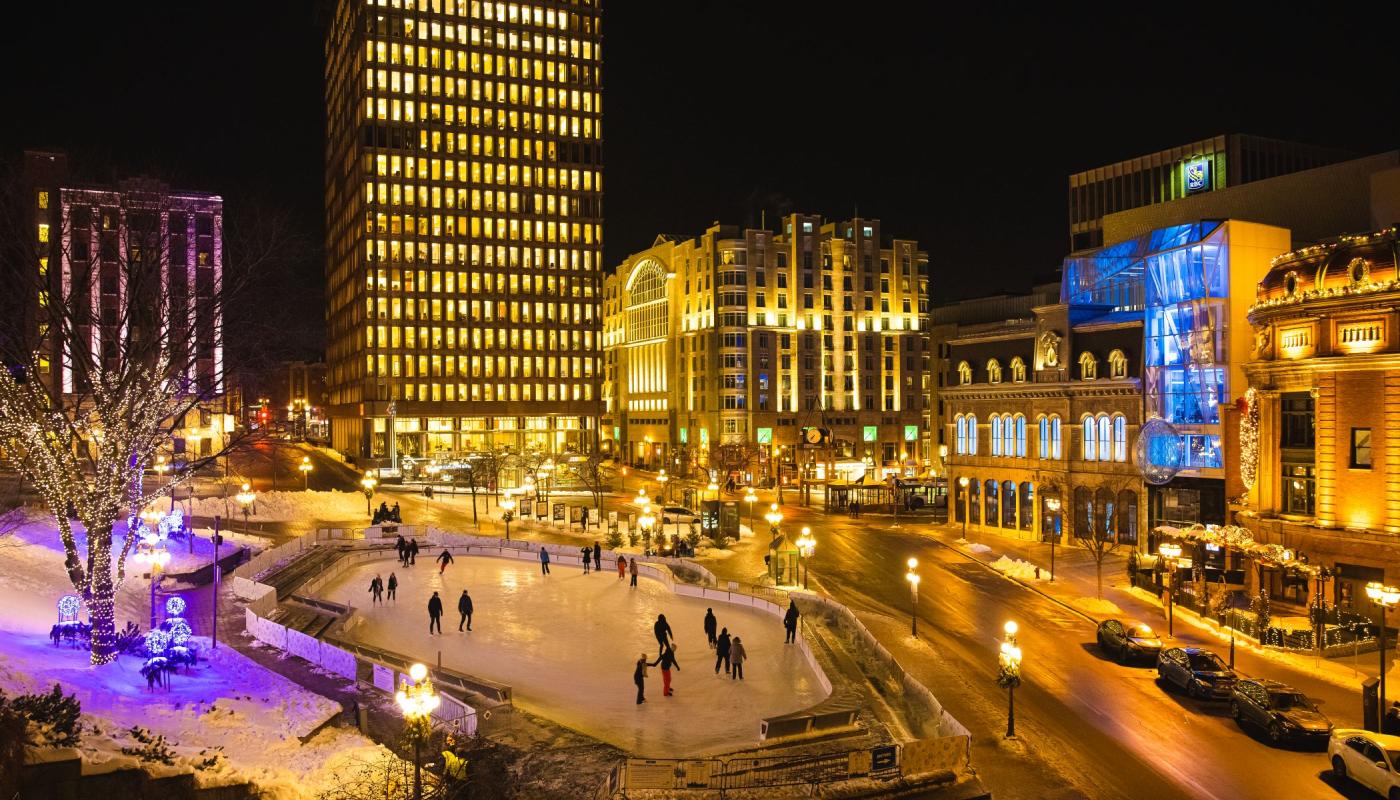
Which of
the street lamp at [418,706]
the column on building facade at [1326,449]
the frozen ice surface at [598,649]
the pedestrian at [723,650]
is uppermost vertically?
the column on building facade at [1326,449]

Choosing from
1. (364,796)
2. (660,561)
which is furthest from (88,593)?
(660,561)

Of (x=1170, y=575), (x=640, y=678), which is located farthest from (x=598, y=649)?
(x=1170, y=575)

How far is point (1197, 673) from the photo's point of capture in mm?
26906

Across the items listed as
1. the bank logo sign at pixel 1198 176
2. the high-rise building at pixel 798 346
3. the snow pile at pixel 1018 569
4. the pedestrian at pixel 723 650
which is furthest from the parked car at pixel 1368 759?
the high-rise building at pixel 798 346

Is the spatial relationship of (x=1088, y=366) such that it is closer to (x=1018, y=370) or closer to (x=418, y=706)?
(x=1018, y=370)

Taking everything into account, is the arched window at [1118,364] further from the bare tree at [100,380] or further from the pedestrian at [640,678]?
the bare tree at [100,380]

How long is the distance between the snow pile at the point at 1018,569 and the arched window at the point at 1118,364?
13447 millimetres

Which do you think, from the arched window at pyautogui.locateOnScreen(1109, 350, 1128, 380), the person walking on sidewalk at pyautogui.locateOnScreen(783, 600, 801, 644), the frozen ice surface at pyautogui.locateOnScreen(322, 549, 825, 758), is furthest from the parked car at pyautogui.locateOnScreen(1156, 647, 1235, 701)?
the arched window at pyautogui.locateOnScreen(1109, 350, 1128, 380)

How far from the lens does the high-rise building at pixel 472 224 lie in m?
114

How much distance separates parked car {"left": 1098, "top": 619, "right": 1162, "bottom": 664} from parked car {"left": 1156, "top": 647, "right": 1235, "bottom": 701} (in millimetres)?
1783

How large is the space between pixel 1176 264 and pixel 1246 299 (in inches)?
160

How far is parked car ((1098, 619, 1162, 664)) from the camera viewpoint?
101ft

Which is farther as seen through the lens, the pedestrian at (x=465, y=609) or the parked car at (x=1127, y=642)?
the pedestrian at (x=465, y=609)

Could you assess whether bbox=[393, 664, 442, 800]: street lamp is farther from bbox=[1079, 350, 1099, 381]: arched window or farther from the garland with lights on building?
bbox=[1079, 350, 1099, 381]: arched window
